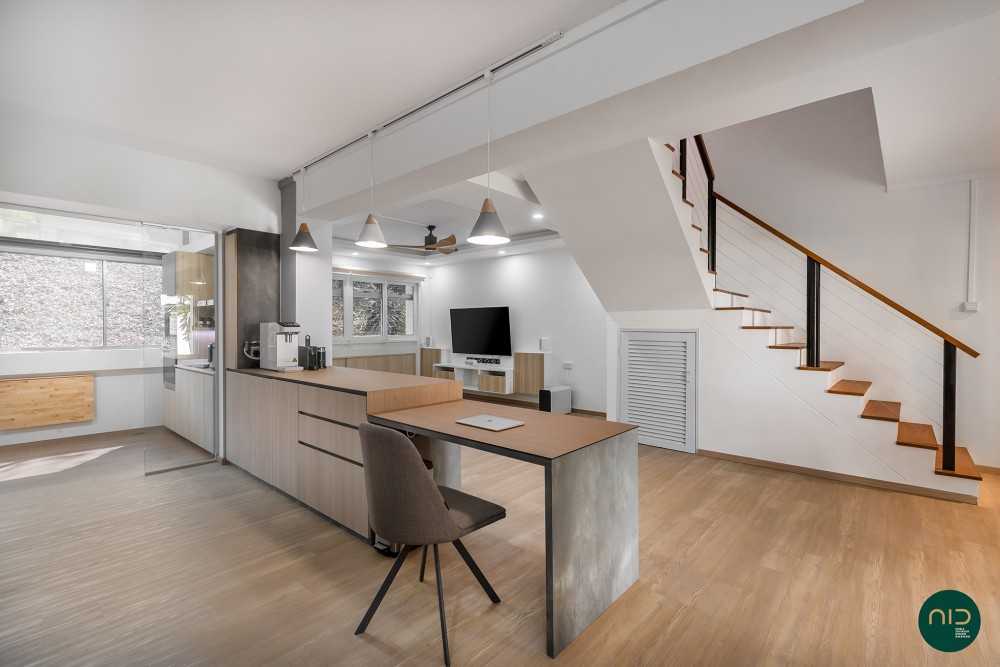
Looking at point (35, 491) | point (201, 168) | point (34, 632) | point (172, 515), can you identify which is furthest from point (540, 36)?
point (35, 491)

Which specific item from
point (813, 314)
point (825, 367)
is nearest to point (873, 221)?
point (813, 314)

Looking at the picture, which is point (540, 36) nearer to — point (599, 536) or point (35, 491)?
point (599, 536)

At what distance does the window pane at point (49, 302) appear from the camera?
3482 millimetres

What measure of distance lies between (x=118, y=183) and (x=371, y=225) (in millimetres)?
2151

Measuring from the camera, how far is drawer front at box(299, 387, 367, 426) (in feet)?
8.73

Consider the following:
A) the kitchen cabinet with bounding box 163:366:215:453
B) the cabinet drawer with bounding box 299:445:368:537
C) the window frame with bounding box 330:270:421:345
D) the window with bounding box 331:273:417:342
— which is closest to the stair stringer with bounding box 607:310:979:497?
the cabinet drawer with bounding box 299:445:368:537

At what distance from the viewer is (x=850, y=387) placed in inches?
155

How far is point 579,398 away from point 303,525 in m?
4.54

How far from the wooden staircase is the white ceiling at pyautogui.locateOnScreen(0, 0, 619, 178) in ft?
6.56

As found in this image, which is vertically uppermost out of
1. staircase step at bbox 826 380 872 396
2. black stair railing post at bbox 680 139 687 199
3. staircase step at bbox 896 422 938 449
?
black stair railing post at bbox 680 139 687 199

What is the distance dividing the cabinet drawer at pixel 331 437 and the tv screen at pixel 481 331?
180 inches

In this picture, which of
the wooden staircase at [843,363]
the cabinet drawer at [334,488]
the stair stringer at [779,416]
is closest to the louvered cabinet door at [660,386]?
the stair stringer at [779,416]

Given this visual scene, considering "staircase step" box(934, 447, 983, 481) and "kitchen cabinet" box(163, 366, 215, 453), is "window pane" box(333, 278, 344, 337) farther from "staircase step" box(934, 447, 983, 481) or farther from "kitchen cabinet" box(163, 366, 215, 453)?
"staircase step" box(934, 447, 983, 481)

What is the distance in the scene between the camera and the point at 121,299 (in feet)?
13.2
